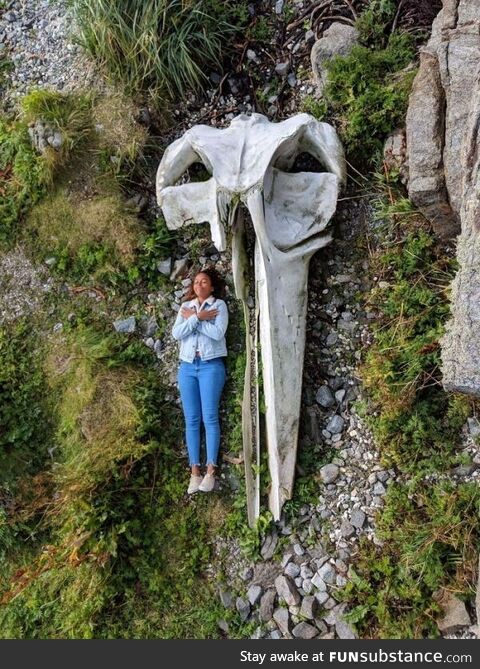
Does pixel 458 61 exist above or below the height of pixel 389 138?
above

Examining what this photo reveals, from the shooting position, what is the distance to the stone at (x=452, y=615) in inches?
169

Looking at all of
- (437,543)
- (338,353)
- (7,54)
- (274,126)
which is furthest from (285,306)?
(7,54)

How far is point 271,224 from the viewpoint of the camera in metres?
4.81

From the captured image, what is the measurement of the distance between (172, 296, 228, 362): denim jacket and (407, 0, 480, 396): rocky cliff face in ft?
5.48

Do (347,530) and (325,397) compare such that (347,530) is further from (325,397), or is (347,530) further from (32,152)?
(32,152)

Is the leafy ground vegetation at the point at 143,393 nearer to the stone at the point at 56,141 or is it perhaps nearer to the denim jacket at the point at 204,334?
the stone at the point at 56,141

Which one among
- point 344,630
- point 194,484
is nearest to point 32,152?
point 194,484

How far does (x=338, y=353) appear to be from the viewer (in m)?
5.07

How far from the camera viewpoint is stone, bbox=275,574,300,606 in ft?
15.4

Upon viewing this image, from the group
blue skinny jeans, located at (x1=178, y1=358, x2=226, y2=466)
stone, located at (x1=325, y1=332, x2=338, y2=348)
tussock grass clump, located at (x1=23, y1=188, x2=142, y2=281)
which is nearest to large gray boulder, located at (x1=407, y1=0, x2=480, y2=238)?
stone, located at (x1=325, y1=332, x2=338, y2=348)

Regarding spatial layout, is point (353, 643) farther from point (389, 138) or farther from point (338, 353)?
point (389, 138)

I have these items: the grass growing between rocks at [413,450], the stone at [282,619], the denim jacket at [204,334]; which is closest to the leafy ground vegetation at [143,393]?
the grass growing between rocks at [413,450]

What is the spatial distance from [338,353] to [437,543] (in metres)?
1.51

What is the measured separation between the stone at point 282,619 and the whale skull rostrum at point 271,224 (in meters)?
0.64
